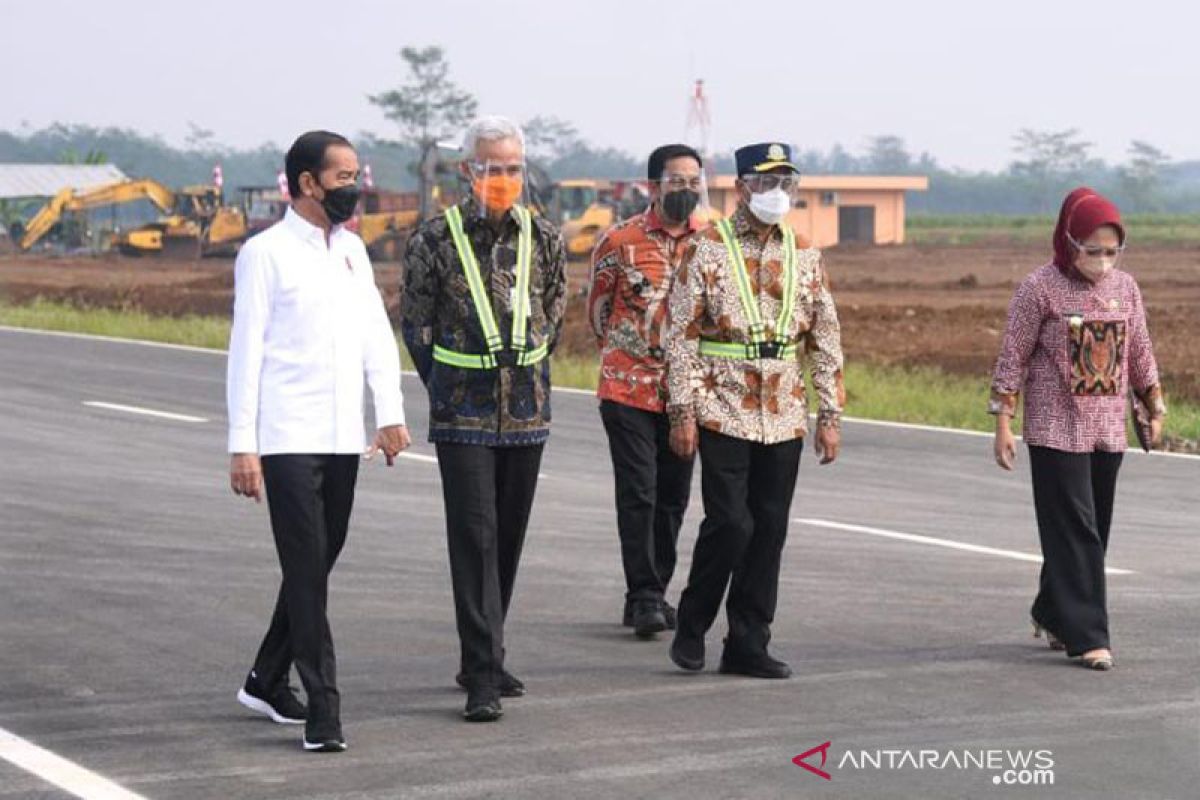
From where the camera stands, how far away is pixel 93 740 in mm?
7883

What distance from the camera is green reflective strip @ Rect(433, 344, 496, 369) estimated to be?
333 inches

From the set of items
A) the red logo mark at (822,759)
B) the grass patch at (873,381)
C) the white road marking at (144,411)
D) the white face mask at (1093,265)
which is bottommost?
the grass patch at (873,381)

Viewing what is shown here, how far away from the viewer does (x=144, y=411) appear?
2131 centimetres

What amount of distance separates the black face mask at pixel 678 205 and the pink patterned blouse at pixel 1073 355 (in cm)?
142

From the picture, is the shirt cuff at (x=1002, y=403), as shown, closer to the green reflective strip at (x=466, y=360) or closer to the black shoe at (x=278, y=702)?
the green reflective strip at (x=466, y=360)

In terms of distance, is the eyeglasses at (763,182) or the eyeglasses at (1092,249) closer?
the eyeglasses at (763,182)

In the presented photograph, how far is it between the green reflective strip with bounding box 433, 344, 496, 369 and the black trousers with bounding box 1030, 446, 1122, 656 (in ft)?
→ 7.59

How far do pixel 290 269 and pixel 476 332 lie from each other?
0.83 metres

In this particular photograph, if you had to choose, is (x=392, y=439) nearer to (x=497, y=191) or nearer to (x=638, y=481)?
(x=497, y=191)

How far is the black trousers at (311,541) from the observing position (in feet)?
25.7

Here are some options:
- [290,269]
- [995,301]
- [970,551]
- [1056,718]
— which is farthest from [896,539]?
[995,301]

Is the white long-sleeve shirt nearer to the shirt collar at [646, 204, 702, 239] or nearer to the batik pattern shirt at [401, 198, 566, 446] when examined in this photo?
the batik pattern shirt at [401, 198, 566, 446]

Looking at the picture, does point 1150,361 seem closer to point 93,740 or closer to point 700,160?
point 700,160

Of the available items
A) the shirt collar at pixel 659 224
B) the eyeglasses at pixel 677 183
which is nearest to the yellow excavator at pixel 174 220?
the shirt collar at pixel 659 224
